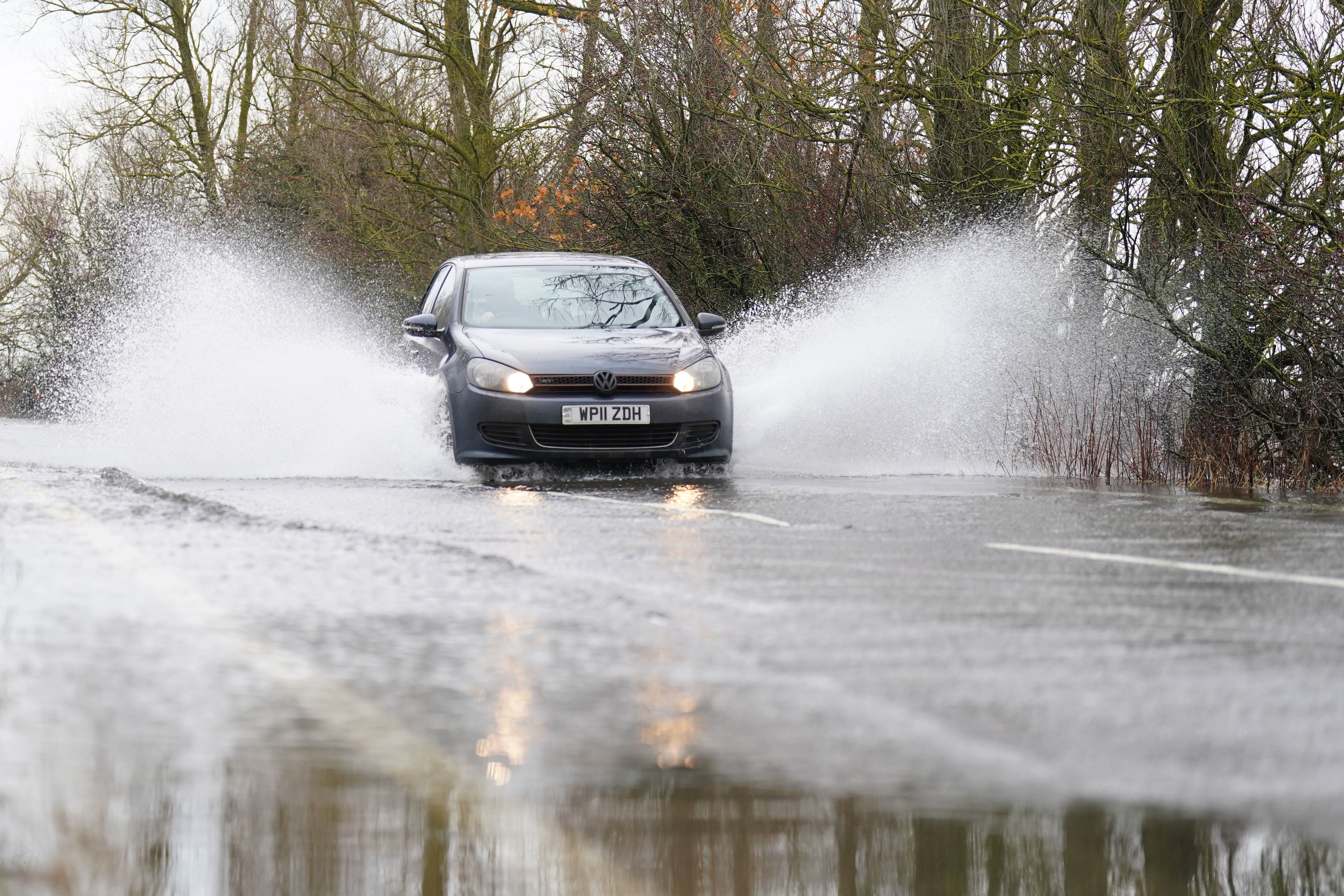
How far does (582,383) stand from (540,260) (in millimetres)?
2498

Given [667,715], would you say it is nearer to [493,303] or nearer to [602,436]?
[602,436]

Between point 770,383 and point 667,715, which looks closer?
point 667,715

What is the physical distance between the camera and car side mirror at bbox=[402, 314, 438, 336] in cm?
1334

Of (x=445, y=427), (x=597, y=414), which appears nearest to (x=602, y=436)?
(x=597, y=414)

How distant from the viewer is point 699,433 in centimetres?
1257

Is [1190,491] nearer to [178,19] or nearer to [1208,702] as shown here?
[1208,702]

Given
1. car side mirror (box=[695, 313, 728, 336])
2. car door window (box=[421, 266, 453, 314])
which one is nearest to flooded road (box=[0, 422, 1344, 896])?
car side mirror (box=[695, 313, 728, 336])

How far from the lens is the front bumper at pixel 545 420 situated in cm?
1205

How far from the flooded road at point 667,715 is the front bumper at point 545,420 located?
4.14m

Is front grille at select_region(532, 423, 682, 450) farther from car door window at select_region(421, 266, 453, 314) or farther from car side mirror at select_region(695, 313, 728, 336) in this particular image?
car door window at select_region(421, 266, 453, 314)

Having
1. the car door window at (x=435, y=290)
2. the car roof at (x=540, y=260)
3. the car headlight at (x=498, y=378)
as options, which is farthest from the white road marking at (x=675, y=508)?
the car door window at (x=435, y=290)

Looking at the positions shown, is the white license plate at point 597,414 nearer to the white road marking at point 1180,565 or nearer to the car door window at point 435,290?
the car door window at point 435,290

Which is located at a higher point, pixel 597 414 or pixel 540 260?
pixel 540 260

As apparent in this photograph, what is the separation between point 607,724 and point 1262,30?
11.3 metres
